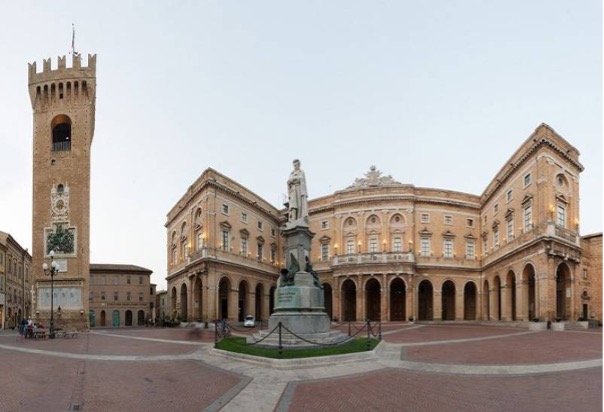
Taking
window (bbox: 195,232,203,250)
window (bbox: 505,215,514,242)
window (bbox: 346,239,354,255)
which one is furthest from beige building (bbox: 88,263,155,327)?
window (bbox: 505,215,514,242)

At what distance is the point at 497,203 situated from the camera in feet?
165

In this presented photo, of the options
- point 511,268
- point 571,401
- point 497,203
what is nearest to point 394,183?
point 497,203

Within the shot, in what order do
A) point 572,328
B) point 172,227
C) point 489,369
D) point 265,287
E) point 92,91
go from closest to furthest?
point 489,369
point 572,328
point 92,91
point 265,287
point 172,227

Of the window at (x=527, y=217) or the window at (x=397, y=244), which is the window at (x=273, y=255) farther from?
the window at (x=527, y=217)

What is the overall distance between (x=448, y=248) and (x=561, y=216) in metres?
19.9

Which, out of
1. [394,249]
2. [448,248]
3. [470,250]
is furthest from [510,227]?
[394,249]

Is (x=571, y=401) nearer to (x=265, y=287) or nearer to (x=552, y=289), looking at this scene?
(x=552, y=289)

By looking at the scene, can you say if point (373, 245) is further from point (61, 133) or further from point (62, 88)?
point (62, 88)

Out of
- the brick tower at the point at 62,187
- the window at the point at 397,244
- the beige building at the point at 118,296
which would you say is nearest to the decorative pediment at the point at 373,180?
the window at the point at 397,244

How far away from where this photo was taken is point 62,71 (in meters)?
40.3

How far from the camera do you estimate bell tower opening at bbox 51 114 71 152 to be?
39500 millimetres

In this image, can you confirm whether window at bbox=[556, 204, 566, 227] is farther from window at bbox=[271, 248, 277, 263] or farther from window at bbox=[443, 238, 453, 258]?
window at bbox=[271, 248, 277, 263]

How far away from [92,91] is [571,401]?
42.8 meters

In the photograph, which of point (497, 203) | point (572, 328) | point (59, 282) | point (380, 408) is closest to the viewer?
point (380, 408)
